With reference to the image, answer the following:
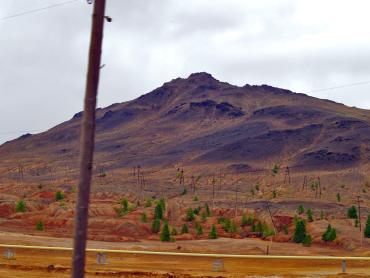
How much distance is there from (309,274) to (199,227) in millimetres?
30575

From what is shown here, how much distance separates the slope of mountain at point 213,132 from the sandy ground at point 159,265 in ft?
240

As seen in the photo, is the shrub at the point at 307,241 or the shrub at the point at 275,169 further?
the shrub at the point at 275,169

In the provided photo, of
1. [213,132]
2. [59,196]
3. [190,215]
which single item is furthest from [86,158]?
[213,132]

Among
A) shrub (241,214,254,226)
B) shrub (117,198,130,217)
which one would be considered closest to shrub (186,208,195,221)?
shrub (241,214,254,226)

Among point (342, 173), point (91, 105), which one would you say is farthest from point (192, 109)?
point (91, 105)

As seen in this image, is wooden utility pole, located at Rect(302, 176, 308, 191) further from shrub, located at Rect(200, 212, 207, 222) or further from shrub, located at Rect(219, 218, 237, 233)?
shrub, located at Rect(219, 218, 237, 233)

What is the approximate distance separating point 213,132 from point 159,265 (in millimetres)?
110623

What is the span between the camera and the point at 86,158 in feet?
24.2

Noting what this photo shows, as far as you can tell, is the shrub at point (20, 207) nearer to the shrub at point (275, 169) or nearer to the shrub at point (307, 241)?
the shrub at point (307, 241)

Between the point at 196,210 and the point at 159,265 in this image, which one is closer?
the point at 159,265

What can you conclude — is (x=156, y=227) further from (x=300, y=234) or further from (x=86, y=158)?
(x=86, y=158)

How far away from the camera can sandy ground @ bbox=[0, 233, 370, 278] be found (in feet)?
72.2

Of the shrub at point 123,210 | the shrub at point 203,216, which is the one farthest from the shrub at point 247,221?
the shrub at point 123,210

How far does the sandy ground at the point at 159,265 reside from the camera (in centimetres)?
2202
